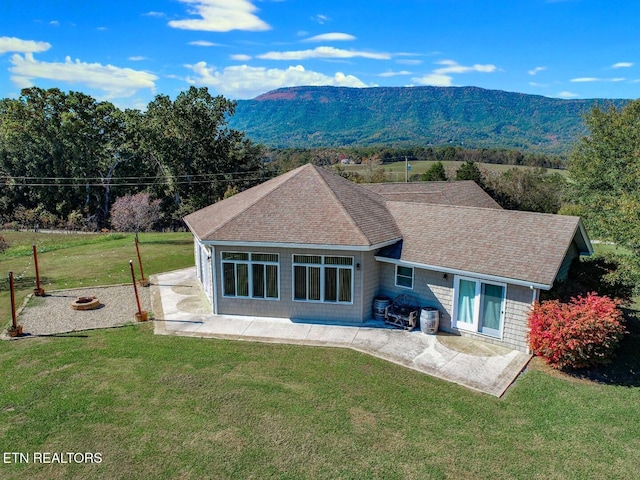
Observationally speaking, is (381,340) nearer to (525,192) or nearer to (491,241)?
(491,241)

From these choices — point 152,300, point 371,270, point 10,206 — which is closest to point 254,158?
point 10,206

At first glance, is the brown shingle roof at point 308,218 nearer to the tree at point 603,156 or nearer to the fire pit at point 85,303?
the fire pit at point 85,303

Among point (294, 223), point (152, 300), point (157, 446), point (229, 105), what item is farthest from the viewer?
point (229, 105)

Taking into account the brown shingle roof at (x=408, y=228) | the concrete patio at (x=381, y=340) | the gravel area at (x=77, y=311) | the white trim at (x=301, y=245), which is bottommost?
the gravel area at (x=77, y=311)

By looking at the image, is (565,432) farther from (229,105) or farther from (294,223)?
(229,105)

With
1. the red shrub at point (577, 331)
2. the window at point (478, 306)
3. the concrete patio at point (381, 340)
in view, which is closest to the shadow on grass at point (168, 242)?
the concrete patio at point (381, 340)

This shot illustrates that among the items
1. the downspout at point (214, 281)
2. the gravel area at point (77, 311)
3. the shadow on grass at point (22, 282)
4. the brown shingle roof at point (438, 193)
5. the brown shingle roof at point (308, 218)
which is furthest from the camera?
the brown shingle roof at point (438, 193)
